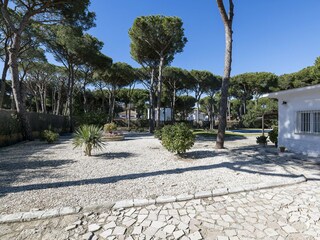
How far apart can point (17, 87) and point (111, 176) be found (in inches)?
339

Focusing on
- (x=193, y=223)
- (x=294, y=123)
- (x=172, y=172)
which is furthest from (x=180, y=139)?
(x=294, y=123)

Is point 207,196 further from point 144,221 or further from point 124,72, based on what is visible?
point 124,72

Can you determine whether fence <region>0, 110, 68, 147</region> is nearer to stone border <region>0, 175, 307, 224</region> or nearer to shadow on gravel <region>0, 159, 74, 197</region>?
shadow on gravel <region>0, 159, 74, 197</region>

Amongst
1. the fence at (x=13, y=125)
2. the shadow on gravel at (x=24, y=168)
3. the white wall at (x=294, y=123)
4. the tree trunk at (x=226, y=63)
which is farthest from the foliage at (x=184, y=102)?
the shadow on gravel at (x=24, y=168)

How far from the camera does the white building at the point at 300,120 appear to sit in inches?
267

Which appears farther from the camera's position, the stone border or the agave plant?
the agave plant

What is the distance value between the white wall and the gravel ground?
2.07 meters

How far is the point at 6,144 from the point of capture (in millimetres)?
8719

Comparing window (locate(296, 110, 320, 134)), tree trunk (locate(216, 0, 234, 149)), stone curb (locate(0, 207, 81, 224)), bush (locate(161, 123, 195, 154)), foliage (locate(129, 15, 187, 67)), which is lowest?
stone curb (locate(0, 207, 81, 224))

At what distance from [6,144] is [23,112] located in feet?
6.97

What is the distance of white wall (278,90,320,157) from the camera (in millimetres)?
6805

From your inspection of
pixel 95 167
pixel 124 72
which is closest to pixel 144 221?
pixel 95 167

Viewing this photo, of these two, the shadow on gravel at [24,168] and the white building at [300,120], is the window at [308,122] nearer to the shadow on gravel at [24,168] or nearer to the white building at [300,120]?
the white building at [300,120]

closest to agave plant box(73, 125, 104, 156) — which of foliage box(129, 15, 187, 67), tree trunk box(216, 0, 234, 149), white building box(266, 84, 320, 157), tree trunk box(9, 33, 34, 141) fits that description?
tree trunk box(216, 0, 234, 149)
